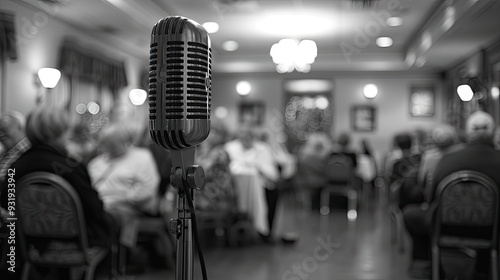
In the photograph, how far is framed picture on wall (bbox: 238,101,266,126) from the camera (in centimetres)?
996

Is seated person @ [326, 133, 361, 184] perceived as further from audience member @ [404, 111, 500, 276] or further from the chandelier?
audience member @ [404, 111, 500, 276]

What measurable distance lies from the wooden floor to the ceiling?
6.24 feet

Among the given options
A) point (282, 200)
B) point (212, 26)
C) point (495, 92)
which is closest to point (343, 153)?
point (282, 200)

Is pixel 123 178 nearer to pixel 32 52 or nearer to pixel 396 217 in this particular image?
pixel 32 52

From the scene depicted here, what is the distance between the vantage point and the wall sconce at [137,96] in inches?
285

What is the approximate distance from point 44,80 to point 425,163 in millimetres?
3956

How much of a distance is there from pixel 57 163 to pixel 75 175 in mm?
100

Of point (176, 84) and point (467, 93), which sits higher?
point (467, 93)

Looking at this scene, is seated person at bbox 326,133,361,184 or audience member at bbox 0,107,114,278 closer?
audience member at bbox 0,107,114,278

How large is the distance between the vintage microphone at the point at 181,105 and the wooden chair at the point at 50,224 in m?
1.16

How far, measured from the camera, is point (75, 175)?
2.10m

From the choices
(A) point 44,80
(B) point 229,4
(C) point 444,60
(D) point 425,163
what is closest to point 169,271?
(D) point 425,163

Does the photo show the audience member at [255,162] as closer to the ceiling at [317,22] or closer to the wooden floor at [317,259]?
the wooden floor at [317,259]

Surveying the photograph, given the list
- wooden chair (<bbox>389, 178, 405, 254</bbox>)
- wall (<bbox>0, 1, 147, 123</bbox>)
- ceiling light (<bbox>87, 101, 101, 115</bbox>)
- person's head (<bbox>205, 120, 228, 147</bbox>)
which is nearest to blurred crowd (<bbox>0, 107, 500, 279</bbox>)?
person's head (<bbox>205, 120, 228, 147</bbox>)
